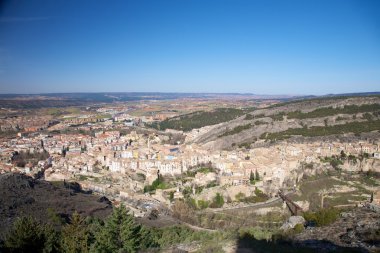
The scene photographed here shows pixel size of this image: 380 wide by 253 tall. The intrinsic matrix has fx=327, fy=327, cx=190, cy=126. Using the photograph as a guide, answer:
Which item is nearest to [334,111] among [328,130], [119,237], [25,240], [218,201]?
[328,130]

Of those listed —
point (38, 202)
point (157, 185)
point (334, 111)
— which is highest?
point (334, 111)

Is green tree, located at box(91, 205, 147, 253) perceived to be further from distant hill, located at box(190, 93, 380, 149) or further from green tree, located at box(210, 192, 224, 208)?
distant hill, located at box(190, 93, 380, 149)

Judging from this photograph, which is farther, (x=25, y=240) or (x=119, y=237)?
(x=119, y=237)

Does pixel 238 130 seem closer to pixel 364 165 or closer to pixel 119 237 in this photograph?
pixel 364 165

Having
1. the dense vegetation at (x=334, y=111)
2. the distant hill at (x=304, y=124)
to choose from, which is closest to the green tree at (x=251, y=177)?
the distant hill at (x=304, y=124)

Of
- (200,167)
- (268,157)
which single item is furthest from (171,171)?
(268,157)

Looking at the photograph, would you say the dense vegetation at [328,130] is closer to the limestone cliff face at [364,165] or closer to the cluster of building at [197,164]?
the cluster of building at [197,164]

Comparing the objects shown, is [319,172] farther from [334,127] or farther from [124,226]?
[124,226]
